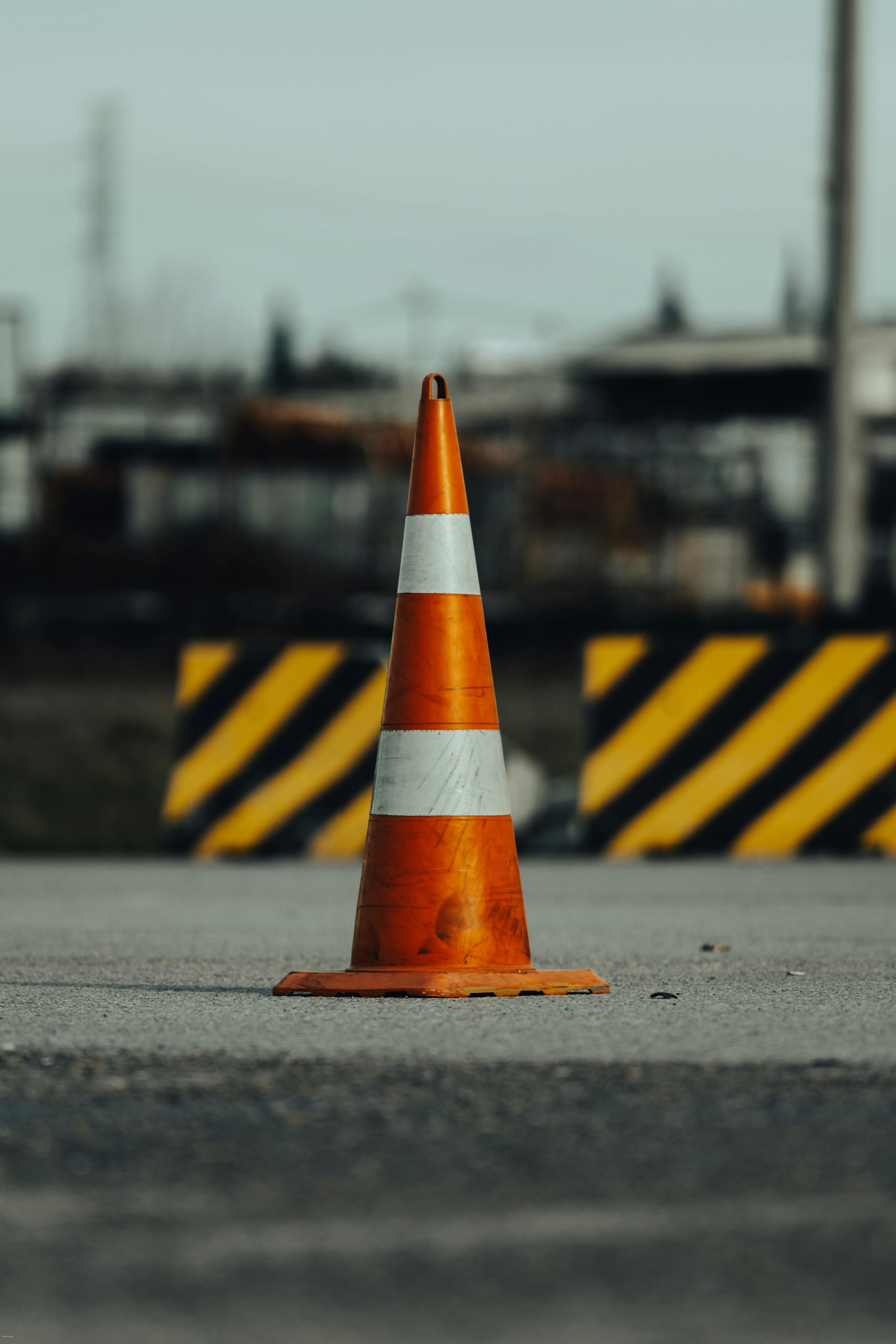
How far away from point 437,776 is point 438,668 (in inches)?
10.7

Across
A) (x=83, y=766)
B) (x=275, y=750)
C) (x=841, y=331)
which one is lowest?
(x=83, y=766)

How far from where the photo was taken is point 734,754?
9727 millimetres

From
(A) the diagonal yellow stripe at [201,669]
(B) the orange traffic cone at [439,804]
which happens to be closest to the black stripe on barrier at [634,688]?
(A) the diagonal yellow stripe at [201,669]

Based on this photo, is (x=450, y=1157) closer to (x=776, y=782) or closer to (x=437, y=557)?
(x=437, y=557)

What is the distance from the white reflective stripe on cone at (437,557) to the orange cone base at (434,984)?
0.97m

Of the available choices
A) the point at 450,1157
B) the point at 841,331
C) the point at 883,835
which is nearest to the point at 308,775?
the point at 883,835

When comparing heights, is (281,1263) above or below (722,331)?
below

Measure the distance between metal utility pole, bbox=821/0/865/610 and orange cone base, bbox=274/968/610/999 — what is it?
10.8 meters

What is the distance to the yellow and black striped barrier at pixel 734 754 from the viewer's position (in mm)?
9742

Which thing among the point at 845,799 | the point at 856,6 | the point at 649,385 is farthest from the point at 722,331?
the point at 845,799

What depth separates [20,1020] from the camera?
15.5 feet

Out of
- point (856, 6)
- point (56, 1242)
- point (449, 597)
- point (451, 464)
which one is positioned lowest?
point (56, 1242)

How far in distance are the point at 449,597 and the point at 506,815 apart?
1.84 ft

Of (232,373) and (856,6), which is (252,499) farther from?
(232,373)
